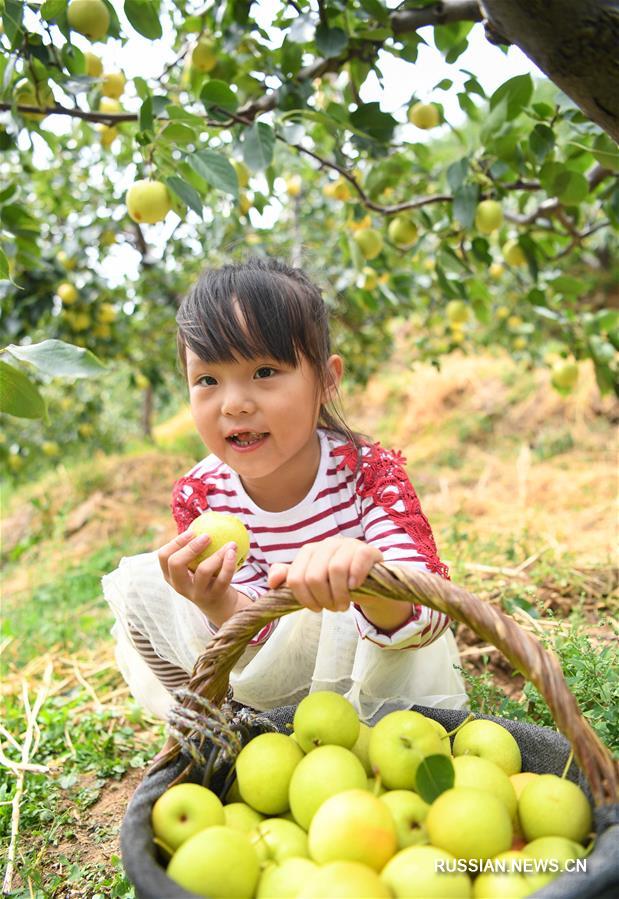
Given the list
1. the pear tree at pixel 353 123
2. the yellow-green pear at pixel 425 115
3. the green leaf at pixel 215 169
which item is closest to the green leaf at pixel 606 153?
the pear tree at pixel 353 123

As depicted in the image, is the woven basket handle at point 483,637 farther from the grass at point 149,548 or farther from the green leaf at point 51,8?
the green leaf at point 51,8

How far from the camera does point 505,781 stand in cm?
86

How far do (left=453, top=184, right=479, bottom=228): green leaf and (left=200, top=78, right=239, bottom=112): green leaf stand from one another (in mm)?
536

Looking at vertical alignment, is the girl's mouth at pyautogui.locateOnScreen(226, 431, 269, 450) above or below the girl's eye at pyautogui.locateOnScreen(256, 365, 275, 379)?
below

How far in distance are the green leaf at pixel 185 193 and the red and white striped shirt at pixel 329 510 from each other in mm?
504

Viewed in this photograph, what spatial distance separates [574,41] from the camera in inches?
38.6

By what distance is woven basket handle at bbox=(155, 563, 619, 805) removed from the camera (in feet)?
2.44

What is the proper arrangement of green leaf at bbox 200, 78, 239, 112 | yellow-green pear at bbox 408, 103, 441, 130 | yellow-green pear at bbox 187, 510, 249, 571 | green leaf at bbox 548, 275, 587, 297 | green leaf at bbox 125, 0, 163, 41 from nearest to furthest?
yellow-green pear at bbox 187, 510, 249, 571 < green leaf at bbox 125, 0, 163, 41 < green leaf at bbox 200, 78, 239, 112 < yellow-green pear at bbox 408, 103, 441, 130 < green leaf at bbox 548, 275, 587, 297

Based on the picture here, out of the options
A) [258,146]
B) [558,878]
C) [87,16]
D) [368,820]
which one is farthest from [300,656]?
[87,16]

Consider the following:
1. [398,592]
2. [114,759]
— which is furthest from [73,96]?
[114,759]

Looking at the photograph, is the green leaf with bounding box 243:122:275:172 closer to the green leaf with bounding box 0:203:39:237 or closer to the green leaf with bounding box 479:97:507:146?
the green leaf with bounding box 479:97:507:146

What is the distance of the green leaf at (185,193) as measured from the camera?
1.36m

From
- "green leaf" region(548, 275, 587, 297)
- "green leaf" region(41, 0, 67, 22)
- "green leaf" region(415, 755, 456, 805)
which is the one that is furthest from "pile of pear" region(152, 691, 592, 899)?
"green leaf" region(548, 275, 587, 297)

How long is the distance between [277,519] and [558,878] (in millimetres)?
846
